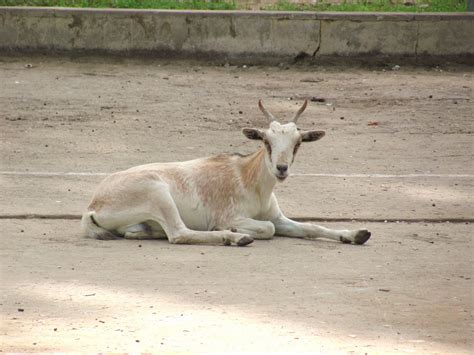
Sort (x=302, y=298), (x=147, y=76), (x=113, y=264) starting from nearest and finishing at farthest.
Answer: (x=302, y=298) → (x=113, y=264) → (x=147, y=76)

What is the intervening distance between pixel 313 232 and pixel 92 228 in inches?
63.5

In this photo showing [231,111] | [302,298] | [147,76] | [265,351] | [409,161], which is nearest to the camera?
[265,351]

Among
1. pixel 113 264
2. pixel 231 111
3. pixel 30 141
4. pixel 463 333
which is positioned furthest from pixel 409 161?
pixel 463 333

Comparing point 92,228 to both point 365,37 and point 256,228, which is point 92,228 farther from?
point 365,37

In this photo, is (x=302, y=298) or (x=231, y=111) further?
(x=231, y=111)

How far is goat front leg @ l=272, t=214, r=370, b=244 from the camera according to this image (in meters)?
8.91

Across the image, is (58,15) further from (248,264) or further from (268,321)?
(268,321)

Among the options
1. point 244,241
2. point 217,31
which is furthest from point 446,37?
point 244,241

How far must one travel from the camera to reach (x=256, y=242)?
899 centimetres

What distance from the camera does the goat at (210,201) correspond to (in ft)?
29.1

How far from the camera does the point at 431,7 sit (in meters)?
18.0

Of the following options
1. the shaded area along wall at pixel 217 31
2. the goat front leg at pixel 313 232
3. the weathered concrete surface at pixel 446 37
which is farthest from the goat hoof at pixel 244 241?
the weathered concrete surface at pixel 446 37

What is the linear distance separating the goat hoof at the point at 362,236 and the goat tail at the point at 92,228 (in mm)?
1753

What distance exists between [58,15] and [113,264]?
904cm
